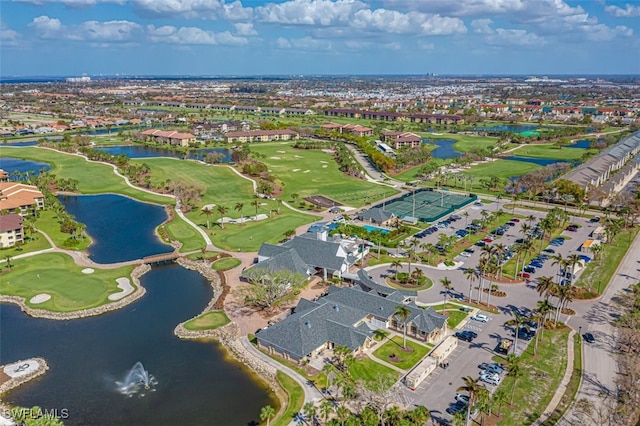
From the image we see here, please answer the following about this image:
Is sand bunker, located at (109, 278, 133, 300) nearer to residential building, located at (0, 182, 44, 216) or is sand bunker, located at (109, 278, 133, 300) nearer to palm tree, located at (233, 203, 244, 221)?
palm tree, located at (233, 203, 244, 221)

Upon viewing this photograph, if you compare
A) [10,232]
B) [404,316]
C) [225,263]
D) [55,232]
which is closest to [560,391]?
[404,316]

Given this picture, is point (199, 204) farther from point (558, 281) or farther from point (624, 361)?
point (624, 361)

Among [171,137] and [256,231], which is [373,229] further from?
[171,137]

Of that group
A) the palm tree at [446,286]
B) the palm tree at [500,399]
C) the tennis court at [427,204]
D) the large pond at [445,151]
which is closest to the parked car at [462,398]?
the palm tree at [500,399]

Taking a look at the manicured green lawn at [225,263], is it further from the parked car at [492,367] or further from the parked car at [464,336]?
the parked car at [492,367]

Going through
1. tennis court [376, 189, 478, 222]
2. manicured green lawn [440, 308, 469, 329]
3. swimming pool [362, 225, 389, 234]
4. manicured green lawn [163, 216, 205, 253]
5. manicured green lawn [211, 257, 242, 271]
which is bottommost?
manicured green lawn [440, 308, 469, 329]

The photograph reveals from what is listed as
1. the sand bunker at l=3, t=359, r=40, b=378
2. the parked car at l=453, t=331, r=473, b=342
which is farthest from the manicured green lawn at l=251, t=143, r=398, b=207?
the sand bunker at l=3, t=359, r=40, b=378
